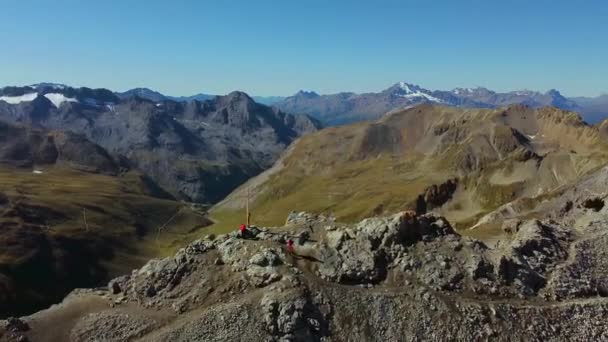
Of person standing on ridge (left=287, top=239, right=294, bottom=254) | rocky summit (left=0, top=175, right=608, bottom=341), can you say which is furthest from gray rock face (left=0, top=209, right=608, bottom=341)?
person standing on ridge (left=287, top=239, right=294, bottom=254)

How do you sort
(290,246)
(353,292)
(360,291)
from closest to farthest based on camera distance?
(353,292) → (360,291) → (290,246)

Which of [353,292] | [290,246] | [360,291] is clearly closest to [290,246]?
[290,246]

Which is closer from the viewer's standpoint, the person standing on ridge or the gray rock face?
the gray rock face

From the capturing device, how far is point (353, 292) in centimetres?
5712

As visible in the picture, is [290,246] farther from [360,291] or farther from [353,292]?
[360,291]

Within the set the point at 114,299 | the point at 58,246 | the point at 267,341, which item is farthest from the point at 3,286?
the point at 267,341

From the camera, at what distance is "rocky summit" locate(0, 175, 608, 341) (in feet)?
178

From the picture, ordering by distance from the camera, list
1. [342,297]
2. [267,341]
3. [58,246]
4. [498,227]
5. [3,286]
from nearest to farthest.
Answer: [267,341] < [342,297] < [498,227] < [3,286] < [58,246]

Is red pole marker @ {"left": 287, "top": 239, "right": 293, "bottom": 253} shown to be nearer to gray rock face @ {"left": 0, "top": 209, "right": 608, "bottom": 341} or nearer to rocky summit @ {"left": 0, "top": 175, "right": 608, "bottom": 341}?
rocky summit @ {"left": 0, "top": 175, "right": 608, "bottom": 341}

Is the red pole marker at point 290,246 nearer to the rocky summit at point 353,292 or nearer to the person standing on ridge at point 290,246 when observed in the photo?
the person standing on ridge at point 290,246

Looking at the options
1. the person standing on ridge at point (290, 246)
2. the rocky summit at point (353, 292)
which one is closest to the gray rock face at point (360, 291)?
the rocky summit at point (353, 292)

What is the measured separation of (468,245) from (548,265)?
8.97 m

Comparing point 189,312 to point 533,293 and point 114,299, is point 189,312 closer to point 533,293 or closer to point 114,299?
point 114,299

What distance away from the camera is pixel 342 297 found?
56.4 meters
